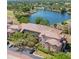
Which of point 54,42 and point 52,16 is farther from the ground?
point 52,16

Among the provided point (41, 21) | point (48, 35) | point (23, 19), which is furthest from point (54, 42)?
point (23, 19)

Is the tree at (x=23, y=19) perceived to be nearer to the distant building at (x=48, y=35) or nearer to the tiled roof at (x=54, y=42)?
the distant building at (x=48, y=35)

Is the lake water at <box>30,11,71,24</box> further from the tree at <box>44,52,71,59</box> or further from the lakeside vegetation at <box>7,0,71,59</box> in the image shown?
the tree at <box>44,52,71,59</box>

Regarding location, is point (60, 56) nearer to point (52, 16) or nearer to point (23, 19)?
point (52, 16)

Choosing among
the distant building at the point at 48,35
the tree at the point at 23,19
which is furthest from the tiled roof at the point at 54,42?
the tree at the point at 23,19

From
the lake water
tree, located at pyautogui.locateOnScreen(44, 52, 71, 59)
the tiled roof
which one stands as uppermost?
the lake water

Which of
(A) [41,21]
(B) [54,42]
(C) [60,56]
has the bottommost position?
(C) [60,56]

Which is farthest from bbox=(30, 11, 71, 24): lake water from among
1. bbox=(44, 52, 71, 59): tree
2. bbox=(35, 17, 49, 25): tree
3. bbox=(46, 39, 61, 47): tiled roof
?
bbox=(44, 52, 71, 59): tree
